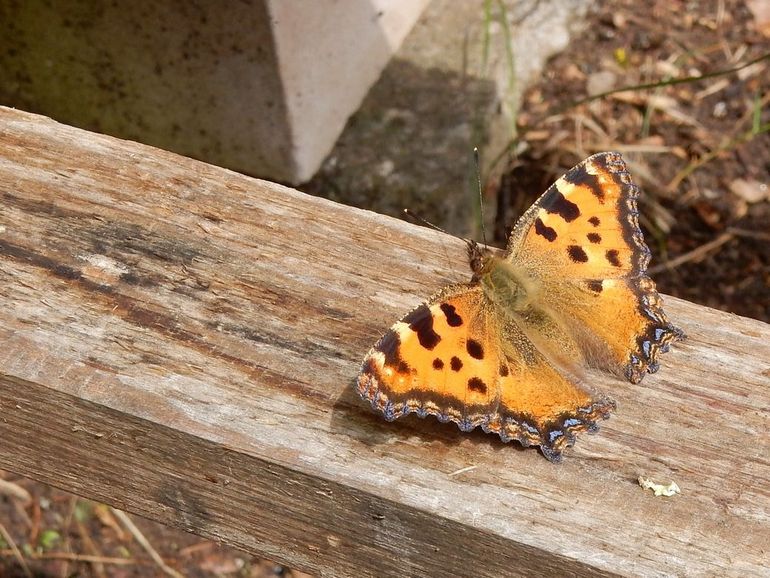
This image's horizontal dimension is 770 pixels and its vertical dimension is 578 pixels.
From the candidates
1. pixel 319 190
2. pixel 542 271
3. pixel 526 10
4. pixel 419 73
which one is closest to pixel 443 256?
pixel 542 271

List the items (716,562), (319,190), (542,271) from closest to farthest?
(716,562) → (542,271) → (319,190)

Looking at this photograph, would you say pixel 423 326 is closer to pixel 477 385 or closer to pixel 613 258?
pixel 477 385

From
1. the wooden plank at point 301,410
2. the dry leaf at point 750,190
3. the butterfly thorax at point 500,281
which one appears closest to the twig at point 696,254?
the dry leaf at point 750,190

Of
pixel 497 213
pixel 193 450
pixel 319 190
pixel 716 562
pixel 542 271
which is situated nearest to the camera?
pixel 716 562

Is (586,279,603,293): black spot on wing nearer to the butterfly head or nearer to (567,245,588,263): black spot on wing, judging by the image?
(567,245,588,263): black spot on wing

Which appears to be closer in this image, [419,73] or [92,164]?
[92,164]

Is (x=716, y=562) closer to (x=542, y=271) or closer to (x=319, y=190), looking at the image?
(x=542, y=271)

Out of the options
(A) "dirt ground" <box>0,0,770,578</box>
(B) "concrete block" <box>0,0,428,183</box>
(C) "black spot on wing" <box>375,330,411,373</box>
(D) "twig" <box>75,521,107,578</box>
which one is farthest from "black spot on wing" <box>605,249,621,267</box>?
(D) "twig" <box>75,521,107,578</box>
